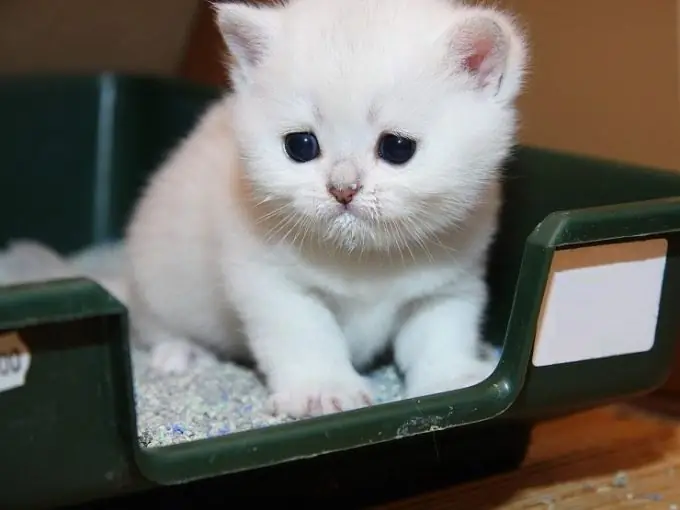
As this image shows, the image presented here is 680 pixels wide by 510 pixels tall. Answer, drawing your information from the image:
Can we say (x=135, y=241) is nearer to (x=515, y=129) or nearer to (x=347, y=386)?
(x=347, y=386)

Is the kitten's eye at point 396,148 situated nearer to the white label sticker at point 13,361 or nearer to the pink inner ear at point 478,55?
the pink inner ear at point 478,55

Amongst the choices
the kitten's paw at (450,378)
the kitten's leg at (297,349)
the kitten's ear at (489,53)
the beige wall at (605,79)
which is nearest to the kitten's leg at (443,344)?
the kitten's paw at (450,378)

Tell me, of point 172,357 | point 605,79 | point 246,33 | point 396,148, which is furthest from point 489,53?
point 172,357

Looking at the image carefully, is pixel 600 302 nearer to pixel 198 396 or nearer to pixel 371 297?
pixel 371 297

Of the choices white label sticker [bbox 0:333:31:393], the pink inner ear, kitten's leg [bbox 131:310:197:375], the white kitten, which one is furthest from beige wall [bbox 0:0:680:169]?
white label sticker [bbox 0:333:31:393]

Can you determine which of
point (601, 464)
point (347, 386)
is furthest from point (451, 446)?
point (601, 464)

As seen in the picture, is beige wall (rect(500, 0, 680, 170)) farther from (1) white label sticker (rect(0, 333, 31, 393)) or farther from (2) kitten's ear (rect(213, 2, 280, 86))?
(1) white label sticker (rect(0, 333, 31, 393))
